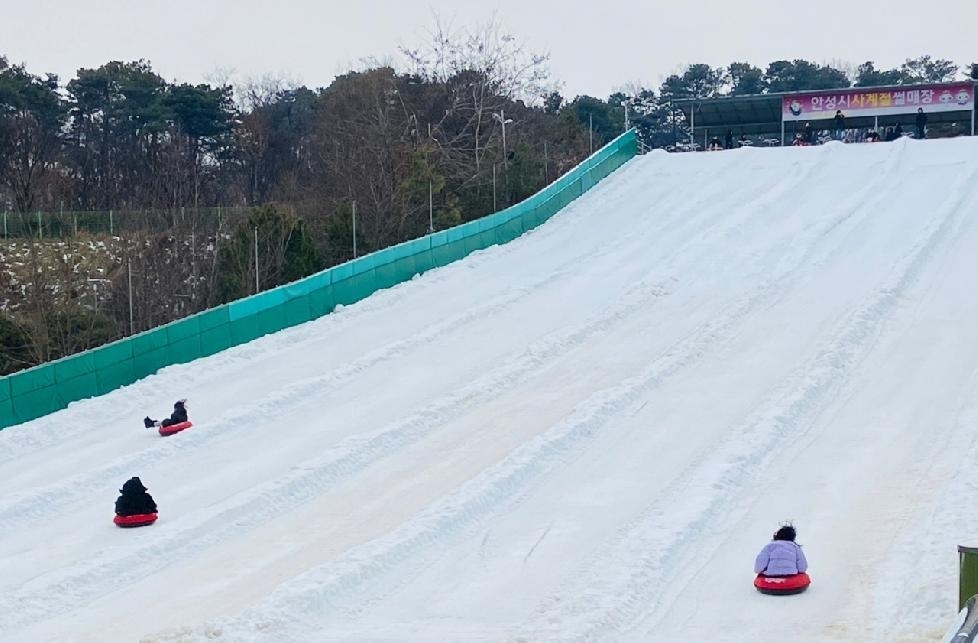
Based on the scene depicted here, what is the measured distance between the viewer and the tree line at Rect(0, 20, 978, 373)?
108 ft

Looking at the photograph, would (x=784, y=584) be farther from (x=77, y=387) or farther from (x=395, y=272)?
(x=395, y=272)

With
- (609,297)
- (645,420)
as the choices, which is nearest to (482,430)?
(645,420)

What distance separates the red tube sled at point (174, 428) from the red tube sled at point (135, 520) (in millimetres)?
3690

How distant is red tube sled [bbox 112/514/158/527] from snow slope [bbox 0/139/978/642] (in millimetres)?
190

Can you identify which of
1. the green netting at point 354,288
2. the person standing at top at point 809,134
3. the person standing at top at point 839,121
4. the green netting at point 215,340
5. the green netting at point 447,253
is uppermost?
the person standing at top at point 839,121

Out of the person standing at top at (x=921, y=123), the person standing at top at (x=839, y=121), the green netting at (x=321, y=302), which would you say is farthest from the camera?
the person standing at top at (x=839, y=121)

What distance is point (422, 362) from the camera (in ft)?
68.9

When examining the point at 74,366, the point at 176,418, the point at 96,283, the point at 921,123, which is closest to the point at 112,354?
the point at 74,366

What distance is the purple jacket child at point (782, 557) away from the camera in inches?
433

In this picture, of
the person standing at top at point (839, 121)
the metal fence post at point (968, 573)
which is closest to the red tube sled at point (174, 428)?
the metal fence post at point (968, 573)

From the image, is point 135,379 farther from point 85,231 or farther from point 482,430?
point 85,231

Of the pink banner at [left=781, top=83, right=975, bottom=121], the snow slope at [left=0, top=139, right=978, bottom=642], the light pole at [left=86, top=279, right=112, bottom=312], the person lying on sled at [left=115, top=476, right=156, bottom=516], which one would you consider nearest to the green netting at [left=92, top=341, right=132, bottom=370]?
the snow slope at [left=0, top=139, right=978, bottom=642]

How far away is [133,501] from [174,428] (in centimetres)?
379

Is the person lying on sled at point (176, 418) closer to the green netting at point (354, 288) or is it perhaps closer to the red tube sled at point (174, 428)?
the red tube sled at point (174, 428)
